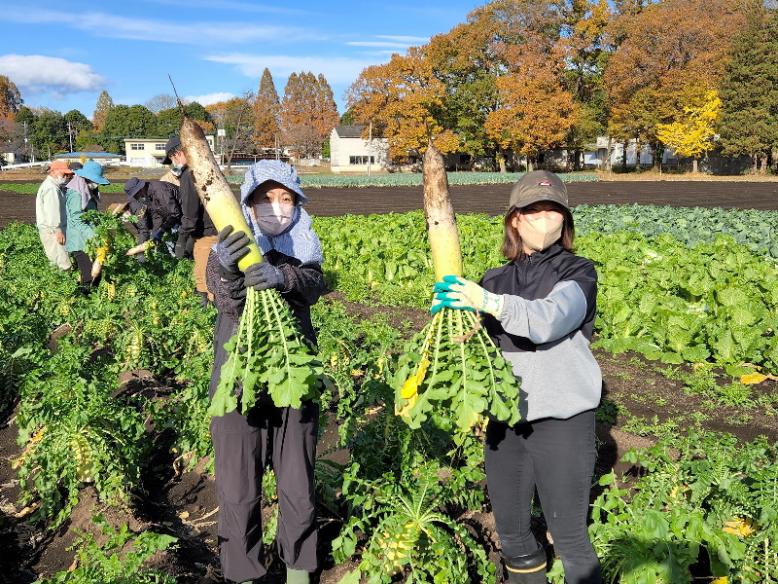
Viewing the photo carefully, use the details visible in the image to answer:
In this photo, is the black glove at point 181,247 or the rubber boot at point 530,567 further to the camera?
the black glove at point 181,247

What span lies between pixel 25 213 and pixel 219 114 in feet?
249

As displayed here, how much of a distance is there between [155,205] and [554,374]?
6797 millimetres

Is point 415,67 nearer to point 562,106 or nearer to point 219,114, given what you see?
point 562,106

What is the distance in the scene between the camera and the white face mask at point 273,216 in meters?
2.81

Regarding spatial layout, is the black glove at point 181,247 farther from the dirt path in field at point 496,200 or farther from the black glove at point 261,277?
the dirt path in field at point 496,200

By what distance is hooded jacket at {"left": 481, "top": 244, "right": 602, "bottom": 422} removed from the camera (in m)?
2.22

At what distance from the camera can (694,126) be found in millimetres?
48312

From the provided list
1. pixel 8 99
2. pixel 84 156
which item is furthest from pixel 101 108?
pixel 84 156

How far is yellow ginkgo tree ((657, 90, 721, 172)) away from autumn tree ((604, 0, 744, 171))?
72 centimetres

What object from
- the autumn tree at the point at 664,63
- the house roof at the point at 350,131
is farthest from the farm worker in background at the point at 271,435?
the house roof at the point at 350,131

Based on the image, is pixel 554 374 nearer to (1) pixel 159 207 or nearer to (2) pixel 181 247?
(2) pixel 181 247

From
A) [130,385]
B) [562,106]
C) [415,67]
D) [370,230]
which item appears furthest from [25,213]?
[562,106]

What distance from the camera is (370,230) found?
34.1 feet

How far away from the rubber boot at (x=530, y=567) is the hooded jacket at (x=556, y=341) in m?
0.63
